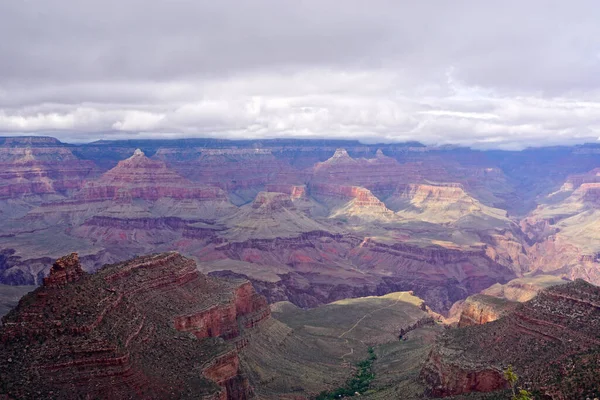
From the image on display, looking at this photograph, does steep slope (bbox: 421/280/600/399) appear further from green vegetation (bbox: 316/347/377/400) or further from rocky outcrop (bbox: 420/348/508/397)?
green vegetation (bbox: 316/347/377/400)

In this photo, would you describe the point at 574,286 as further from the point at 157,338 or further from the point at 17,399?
the point at 17,399

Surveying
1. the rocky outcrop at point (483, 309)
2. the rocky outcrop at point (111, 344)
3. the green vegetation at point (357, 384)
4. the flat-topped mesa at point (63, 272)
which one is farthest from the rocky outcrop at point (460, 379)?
the flat-topped mesa at point (63, 272)

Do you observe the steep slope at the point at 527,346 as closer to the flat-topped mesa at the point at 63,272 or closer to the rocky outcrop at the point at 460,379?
the rocky outcrop at the point at 460,379

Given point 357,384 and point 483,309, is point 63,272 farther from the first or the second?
point 483,309

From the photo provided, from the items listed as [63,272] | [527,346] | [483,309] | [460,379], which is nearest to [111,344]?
[63,272]

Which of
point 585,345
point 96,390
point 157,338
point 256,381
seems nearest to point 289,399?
point 256,381
